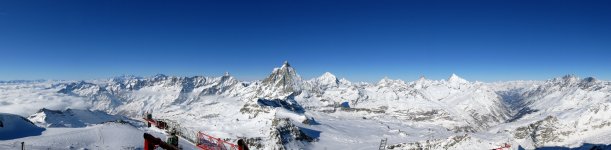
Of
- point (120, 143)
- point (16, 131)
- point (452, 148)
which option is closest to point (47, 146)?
point (120, 143)

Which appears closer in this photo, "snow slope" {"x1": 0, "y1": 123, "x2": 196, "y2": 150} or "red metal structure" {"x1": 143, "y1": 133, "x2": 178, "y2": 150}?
"red metal structure" {"x1": 143, "y1": 133, "x2": 178, "y2": 150}

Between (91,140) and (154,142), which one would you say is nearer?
(154,142)

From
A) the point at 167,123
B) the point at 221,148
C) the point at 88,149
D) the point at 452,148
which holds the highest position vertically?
the point at 167,123

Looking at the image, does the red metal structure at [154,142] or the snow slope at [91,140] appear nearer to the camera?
the red metal structure at [154,142]

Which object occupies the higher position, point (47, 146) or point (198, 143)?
point (198, 143)

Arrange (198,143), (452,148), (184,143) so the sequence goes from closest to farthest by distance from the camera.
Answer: (198,143)
(184,143)
(452,148)

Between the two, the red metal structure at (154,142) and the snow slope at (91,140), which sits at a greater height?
the red metal structure at (154,142)

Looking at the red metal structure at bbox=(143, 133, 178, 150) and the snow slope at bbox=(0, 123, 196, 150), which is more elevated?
the red metal structure at bbox=(143, 133, 178, 150)

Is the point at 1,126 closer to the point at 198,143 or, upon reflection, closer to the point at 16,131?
the point at 16,131

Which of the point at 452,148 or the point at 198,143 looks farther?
the point at 452,148

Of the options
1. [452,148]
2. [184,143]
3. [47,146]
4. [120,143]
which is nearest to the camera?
[47,146]

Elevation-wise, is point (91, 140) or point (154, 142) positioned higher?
point (154, 142)
